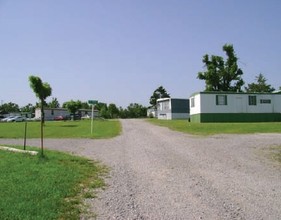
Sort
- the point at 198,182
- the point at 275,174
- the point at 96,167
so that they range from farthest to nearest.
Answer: the point at 96,167
the point at 275,174
the point at 198,182

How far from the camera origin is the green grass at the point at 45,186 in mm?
5277

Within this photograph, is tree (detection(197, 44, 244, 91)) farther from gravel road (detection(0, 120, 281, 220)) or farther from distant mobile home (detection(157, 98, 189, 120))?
gravel road (detection(0, 120, 281, 220))

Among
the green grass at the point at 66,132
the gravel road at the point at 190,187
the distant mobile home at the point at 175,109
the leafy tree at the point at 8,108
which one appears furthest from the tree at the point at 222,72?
the leafy tree at the point at 8,108

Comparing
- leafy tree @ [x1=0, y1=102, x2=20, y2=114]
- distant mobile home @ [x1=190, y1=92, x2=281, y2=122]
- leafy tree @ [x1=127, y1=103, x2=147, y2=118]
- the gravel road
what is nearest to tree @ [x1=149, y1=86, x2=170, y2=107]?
leafy tree @ [x1=127, y1=103, x2=147, y2=118]

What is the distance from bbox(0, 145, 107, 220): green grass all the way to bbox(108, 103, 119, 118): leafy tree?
8364 cm

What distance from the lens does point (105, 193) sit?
22.3 feet

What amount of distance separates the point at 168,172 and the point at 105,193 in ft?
8.46

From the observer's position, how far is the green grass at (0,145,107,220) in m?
5.28

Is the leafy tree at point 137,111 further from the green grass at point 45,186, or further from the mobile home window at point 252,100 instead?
the green grass at point 45,186

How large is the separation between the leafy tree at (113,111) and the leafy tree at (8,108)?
31426 mm

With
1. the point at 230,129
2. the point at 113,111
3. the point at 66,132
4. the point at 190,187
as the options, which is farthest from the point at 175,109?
the point at 190,187

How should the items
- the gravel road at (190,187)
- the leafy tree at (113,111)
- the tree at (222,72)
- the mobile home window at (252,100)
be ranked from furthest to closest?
the leafy tree at (113,111) < the tree at (222,72) < the mobile home window at (252,100) < the gravel road at (190,187)

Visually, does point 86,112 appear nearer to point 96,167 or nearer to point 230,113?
point 230,113

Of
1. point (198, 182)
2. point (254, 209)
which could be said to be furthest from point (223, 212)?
point (198, 182)
